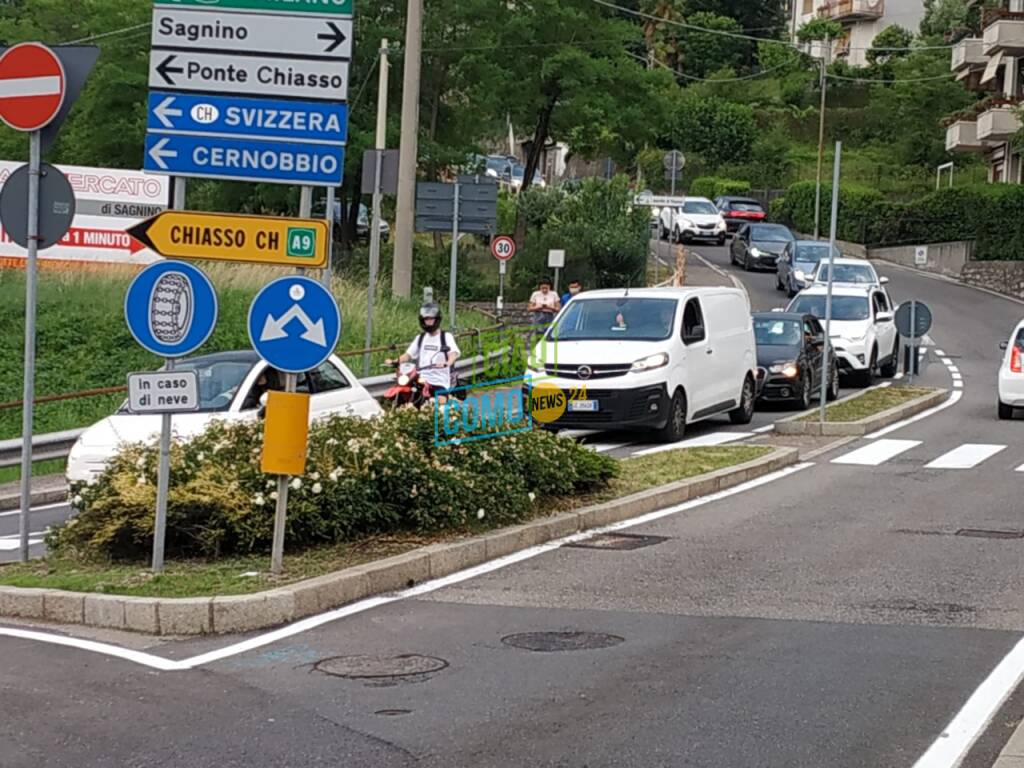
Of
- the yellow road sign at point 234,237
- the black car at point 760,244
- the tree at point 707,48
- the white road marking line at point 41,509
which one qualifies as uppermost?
the tree at point 707,48

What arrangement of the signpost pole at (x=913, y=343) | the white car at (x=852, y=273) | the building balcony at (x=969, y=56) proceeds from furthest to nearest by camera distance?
the building balcony at (x=969, y=56) < the white car at (x=852, y=273) < the signpost pole at (x=913, y=343)

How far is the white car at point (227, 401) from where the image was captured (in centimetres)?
1403

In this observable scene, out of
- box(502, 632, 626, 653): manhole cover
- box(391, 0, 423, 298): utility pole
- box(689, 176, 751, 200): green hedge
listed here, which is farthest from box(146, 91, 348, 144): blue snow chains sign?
box(689, 176, 751, 200): green hedge

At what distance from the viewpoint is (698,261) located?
59.2 metres

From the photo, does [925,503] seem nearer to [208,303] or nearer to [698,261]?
[208,303]

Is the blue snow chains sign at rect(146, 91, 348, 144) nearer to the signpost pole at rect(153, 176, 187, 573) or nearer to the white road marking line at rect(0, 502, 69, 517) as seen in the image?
the signpost pole at rect(153, 176, 187, 573)

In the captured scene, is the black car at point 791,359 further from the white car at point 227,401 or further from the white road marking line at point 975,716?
the white road marking line at point 975,716

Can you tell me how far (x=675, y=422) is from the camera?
65.5 ft

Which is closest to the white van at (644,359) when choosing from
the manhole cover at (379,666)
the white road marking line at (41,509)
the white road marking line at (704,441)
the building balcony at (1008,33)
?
the white road marking line at (704,441)

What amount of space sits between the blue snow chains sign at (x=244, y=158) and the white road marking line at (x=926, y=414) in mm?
12420

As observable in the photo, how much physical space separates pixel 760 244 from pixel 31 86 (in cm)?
4694

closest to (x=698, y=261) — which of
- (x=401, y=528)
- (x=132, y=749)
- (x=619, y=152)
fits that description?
(x=619, y=152)

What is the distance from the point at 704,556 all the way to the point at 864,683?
13.1 ft

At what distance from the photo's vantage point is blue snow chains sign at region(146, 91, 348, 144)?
34.2 feet
